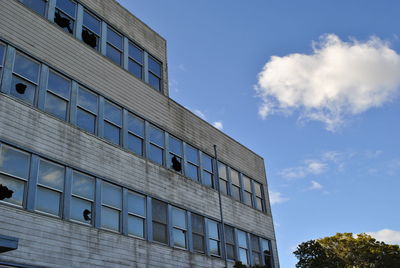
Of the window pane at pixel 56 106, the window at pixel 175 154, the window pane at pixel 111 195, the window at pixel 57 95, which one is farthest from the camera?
the window at pixel 175 154

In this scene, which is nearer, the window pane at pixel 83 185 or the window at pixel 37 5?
the window pane at pixel 83 185

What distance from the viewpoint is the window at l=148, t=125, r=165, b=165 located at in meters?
21.8

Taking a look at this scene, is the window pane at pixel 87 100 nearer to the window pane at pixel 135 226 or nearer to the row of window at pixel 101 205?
the row of window at pixel 101 205

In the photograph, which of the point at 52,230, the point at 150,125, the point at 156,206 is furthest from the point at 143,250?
the point at 150,125

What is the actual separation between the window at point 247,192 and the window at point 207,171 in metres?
3.47

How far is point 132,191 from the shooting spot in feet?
63.5

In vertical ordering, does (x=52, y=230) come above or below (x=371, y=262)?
below

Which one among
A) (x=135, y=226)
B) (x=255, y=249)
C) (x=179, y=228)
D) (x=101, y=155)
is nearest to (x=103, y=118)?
(x=101, y=155)

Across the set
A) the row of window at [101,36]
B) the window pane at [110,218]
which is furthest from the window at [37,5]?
the window pane at [110,218]

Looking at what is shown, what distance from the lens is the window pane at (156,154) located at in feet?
70.9

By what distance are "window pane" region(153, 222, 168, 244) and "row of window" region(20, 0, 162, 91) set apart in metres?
7.19

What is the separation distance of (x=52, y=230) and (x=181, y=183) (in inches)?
336

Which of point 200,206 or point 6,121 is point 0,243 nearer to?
point 6,121


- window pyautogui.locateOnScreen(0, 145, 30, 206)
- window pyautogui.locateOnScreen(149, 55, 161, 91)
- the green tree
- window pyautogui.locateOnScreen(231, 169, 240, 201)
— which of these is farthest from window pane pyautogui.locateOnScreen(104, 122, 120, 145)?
the green tree
